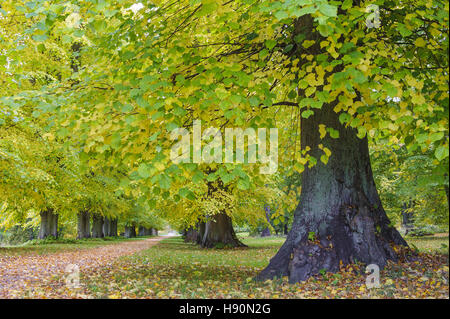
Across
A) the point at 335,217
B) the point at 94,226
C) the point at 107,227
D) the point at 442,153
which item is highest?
the point at 442,153

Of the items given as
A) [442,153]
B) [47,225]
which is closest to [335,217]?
[442,153]

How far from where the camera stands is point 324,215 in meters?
6.02

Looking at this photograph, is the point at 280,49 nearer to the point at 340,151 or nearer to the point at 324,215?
the point at 340,151

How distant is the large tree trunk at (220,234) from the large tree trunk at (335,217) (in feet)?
45.1

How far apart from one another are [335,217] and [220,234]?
571 inches

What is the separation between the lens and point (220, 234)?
19.9 meters

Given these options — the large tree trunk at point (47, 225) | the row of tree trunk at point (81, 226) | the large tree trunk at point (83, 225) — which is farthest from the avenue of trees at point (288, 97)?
the large tree trunk at point (83, 225)

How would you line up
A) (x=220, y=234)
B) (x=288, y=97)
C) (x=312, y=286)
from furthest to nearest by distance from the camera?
(x=220, y=234), (x=288, y=97), (x=312, y=286)

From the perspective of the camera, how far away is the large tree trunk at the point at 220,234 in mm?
19703

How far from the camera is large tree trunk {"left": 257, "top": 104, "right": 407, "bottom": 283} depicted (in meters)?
5.75

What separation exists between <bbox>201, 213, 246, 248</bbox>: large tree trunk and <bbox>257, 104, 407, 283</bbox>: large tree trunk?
1373 cm

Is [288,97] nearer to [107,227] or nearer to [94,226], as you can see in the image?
[94,226]

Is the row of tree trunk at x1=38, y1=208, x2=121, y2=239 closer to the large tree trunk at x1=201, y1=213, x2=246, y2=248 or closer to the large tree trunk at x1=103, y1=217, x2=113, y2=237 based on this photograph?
the large tree trunk at x1=103, y1=217, x2=113, y2=237
